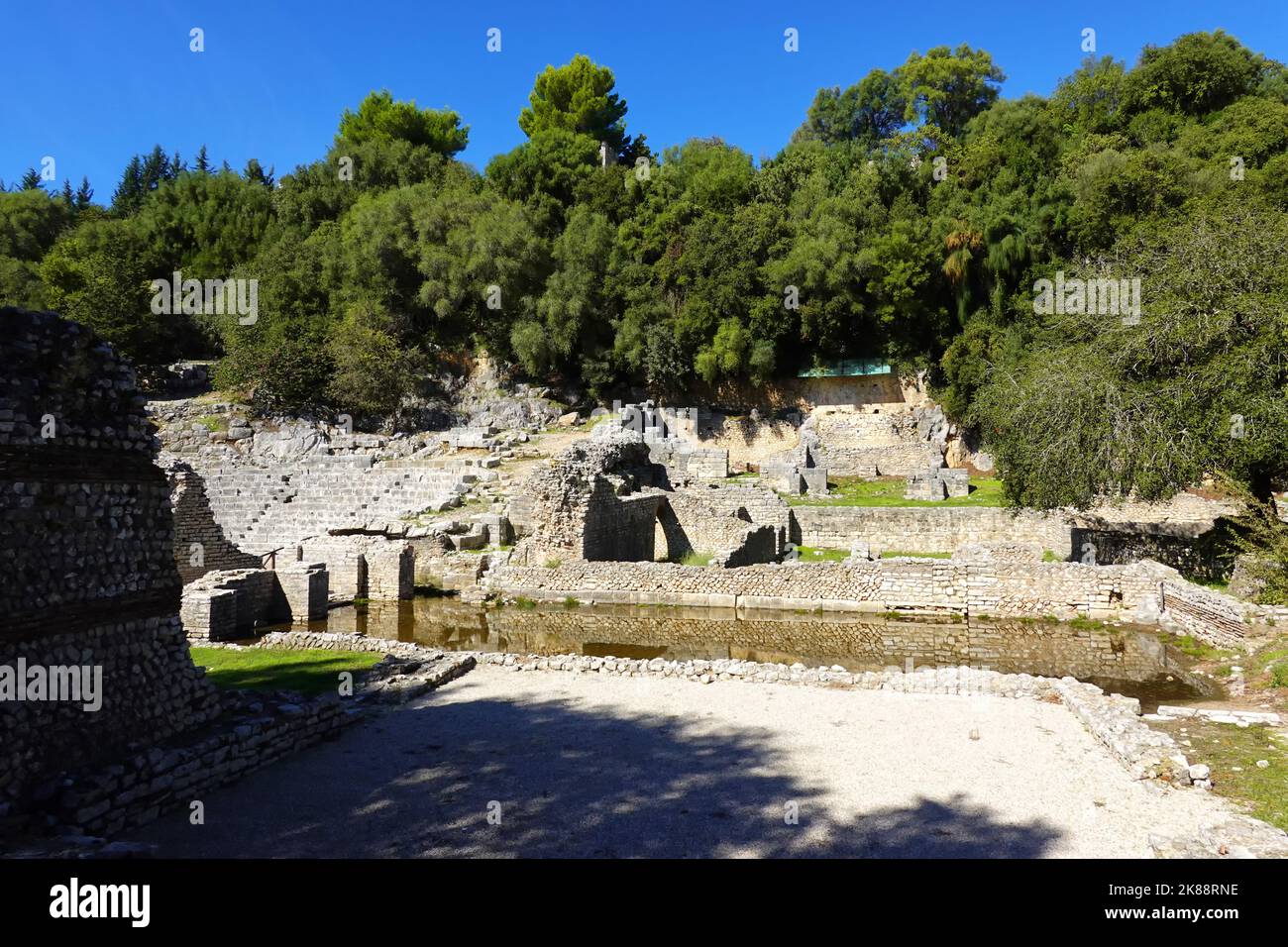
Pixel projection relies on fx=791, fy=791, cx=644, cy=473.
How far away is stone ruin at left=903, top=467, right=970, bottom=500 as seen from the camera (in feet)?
Answer: 93.7

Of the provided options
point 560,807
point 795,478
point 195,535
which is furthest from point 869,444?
point 560,807

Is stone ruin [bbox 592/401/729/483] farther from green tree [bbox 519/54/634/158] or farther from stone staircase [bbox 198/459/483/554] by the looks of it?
green tree [bbox 519/54/634/158]

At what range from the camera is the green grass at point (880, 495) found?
27.2m

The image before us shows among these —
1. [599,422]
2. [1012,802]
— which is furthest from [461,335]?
[1012,802]

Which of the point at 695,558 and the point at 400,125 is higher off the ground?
the point at 400,125

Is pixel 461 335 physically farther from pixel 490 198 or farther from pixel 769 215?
pixel 769 215

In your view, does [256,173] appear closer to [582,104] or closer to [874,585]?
[582,104]

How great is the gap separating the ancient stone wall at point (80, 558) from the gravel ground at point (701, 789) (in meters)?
1.15

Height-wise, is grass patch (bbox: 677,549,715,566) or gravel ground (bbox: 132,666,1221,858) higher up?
grass patch (bbox: 677,549,715,566)

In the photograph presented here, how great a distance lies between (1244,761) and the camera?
24.5 ft

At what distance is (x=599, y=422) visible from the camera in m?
→ 38.1

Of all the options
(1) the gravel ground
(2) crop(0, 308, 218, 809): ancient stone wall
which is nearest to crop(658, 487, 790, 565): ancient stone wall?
(1) the gravel ground

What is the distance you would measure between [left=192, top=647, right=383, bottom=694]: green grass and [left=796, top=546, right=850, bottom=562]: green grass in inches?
534
